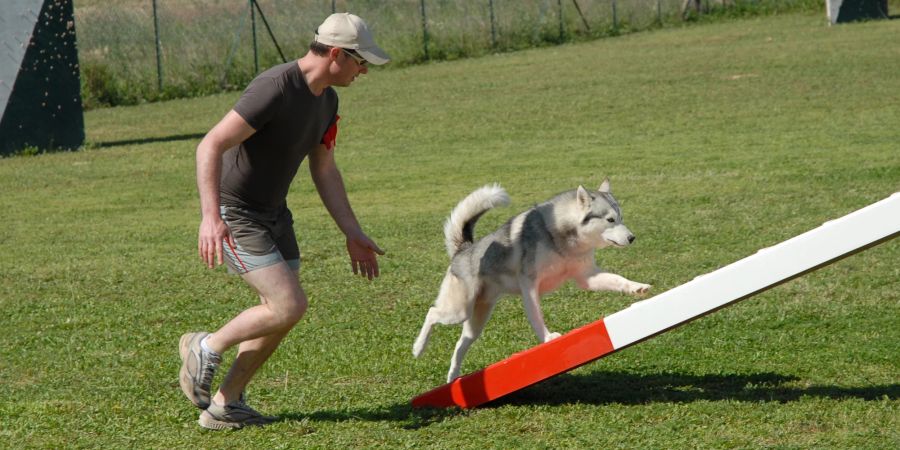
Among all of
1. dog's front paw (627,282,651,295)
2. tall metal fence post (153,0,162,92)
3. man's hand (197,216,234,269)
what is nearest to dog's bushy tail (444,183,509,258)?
dog's front paw (627,282,651,295)

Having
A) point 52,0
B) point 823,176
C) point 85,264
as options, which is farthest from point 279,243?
point 52,0

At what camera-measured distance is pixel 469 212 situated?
21.0 ft

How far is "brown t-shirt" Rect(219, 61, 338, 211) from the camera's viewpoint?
5.20 metres

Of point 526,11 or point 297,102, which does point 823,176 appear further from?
point 526,11

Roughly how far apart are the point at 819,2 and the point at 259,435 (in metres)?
32.8

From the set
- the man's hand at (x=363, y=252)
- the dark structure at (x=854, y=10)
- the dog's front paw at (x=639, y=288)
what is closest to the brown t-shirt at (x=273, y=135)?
the man's hand at (x=363, y=252)

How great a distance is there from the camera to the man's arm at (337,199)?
229 inches

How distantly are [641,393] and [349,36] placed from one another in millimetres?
2370

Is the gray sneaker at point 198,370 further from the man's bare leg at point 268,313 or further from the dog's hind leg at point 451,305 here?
the dog's hind leg at point 451,305

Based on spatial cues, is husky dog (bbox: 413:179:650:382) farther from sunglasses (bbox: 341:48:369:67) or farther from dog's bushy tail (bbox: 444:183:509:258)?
sunglasses (bbox: 341:48:369:67)

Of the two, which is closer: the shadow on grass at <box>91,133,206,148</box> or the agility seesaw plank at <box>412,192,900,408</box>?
the agility seesaw plank at <box>412,192,900,408</box>

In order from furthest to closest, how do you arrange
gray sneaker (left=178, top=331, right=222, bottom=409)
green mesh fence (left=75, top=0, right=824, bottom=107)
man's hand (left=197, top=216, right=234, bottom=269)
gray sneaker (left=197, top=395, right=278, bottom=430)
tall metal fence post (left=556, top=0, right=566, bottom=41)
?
tall metal fence post (left=556, top=0, right=566, bottom=41), green mesh fence (left=75, top=0, right=824, bottom=107), gray sneaker (left=197, top=395, right=278, bottom=430), gray sneaker (left=178, top=331, right=222, bottom=409), man's hand (left=197, top=216, right=234, bottom=269)

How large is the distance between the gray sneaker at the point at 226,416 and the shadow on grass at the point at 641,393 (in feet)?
0.77

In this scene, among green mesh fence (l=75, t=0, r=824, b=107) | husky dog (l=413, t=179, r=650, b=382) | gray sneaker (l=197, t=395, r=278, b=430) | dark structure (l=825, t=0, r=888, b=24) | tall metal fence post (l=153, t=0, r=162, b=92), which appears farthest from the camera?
dark structure (l=825, t=0, r=888, b=24)
